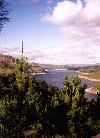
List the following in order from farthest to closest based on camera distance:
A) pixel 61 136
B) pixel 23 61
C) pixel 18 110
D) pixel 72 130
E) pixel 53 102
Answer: pixel 61 136 < pixel 53 102 < pixel 72 130 < pixel 23 61 < pixel 18 110

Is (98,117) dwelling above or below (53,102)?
below

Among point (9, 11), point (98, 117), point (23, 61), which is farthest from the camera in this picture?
point (98, 117)

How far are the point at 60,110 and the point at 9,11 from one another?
34.7 m

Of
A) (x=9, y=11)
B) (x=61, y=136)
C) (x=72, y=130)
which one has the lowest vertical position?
(x=61, y=136)

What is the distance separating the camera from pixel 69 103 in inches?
1841

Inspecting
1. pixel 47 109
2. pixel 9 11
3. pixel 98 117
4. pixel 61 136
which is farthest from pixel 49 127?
pixel 9 11

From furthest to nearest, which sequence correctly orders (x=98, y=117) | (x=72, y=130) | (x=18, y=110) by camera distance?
(x=98, y=117) < (x=72, y=130) < (x=18, y=110)

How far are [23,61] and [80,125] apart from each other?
50.3 ft

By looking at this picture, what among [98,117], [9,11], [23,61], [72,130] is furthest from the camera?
[98,117]

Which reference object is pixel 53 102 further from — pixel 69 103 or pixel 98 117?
pixel 98 117

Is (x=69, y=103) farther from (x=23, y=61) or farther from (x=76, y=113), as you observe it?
(x=23, y=61)

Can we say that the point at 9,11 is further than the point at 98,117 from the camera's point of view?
No

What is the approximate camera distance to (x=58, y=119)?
4719 centimetres

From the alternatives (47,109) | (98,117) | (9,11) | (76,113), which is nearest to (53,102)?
(47,109)
